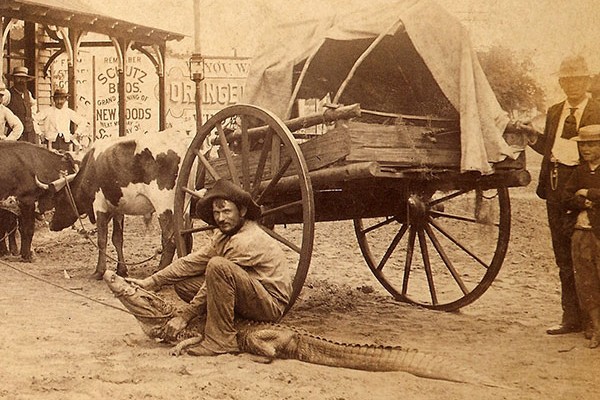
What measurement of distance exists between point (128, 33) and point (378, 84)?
16.7ft

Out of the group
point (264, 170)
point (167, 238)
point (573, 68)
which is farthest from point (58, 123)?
point (573, 68)

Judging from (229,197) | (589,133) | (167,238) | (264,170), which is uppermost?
(589,133)

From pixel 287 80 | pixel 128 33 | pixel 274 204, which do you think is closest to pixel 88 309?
pixel 274 204

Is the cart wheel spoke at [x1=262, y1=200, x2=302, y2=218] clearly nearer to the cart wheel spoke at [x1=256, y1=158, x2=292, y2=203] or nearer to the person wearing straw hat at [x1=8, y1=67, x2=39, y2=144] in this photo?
the cart wheel spoke at [x1=256, y1=158, x2=292, y2=203]

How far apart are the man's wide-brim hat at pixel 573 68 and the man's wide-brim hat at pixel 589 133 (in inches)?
11.9

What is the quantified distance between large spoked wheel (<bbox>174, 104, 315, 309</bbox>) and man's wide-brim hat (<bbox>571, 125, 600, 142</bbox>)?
1588 millimetres

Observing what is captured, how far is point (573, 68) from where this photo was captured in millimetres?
4285

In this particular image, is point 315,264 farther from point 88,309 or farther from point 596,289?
point 596,289

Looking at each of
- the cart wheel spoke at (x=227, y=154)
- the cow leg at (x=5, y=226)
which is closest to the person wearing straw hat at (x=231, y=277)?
the cart wheel spoke at (x=227, y=154)

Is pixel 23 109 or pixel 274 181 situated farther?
pixel 23 109

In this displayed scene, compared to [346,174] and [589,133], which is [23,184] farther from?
[589,133]

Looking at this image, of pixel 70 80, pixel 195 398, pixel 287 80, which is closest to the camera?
pixel 195 398

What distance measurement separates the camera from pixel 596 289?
14.8 ft

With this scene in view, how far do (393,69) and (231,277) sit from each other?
2158mm
